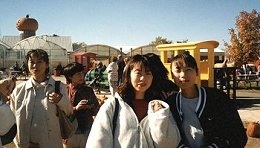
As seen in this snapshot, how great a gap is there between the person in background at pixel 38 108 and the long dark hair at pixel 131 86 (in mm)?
928

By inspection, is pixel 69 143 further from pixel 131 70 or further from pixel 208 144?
pixel 208 144

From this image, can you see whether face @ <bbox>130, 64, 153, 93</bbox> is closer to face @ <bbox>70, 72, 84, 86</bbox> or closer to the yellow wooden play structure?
face @ <bbox>70, 72, 84, 86</bbox>

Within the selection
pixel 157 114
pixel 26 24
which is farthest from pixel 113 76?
pixel 26 24

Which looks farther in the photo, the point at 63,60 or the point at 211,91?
the point at 63,60

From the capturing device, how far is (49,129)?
320 cm

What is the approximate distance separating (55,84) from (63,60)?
3346cm

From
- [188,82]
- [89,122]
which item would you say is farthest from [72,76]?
[188,82]

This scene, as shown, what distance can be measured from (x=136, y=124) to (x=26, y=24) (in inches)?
2424

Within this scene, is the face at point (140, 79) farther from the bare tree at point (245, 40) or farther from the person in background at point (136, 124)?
the bare tree at point (245, 40)

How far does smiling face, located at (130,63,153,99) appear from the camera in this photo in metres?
2.40

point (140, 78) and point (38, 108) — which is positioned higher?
point (140, 78)

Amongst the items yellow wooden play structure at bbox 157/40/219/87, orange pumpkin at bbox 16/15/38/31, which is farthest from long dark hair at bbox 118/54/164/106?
orange pumpkin at bbox 16/15/38/31

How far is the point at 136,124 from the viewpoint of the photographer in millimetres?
2209

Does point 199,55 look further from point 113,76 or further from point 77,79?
point 77,79
